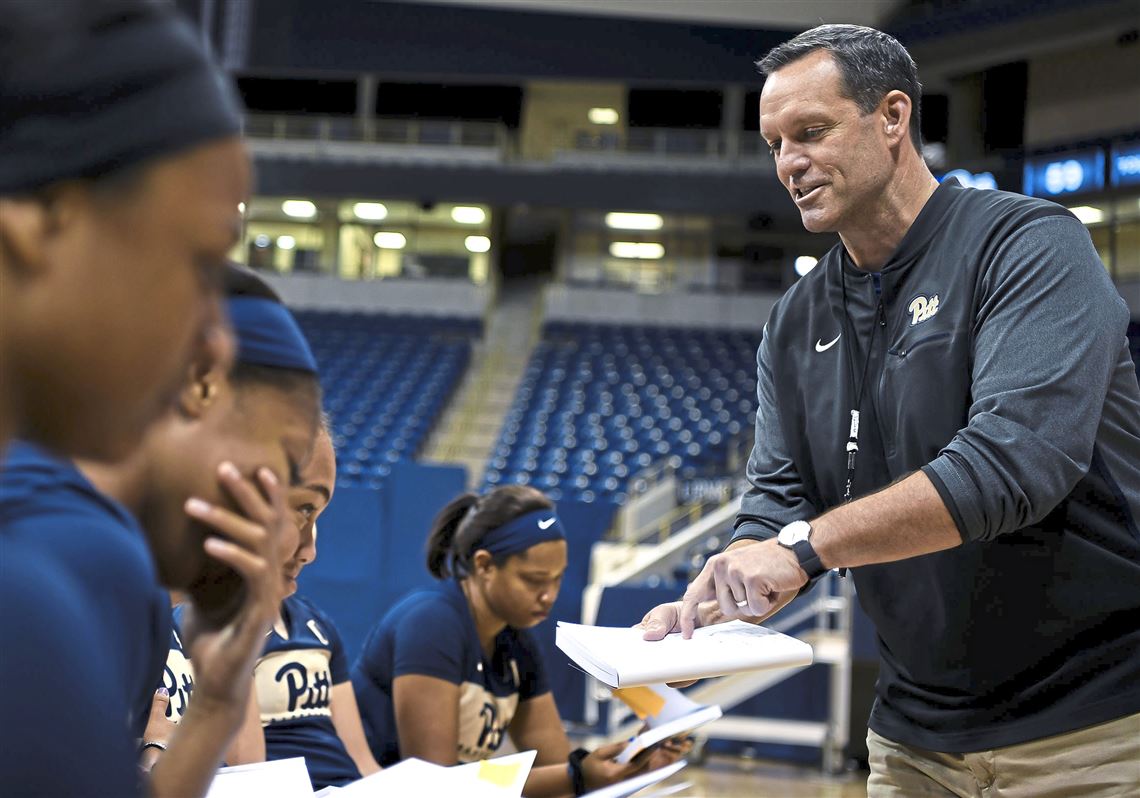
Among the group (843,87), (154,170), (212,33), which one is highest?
(212,33)

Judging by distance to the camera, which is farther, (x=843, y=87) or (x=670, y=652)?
(x=843, y=87)

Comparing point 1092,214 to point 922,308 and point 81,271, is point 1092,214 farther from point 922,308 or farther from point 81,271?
point 81,271

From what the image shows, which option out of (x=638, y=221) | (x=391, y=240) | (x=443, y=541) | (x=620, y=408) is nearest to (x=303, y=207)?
(x=391, y=240)

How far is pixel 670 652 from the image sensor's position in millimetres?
1563

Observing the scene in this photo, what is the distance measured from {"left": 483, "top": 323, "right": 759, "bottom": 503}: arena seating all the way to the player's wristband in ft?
24.2

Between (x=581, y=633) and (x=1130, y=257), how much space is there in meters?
15.7

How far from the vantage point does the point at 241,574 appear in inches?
29.1

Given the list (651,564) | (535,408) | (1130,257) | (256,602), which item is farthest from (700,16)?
(256,602)

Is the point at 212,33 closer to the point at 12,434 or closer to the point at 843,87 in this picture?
the point at 843,87

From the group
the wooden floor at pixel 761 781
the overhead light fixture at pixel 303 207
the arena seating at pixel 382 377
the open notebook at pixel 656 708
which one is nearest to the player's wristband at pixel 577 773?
the open notebook at pixel 656 708

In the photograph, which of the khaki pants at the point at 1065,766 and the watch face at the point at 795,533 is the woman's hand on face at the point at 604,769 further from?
the watch face at the point at 795,533

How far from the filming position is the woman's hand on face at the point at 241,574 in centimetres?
71

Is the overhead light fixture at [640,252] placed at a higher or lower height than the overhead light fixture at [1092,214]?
lower

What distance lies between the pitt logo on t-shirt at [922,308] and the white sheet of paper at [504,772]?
0.84 meters
